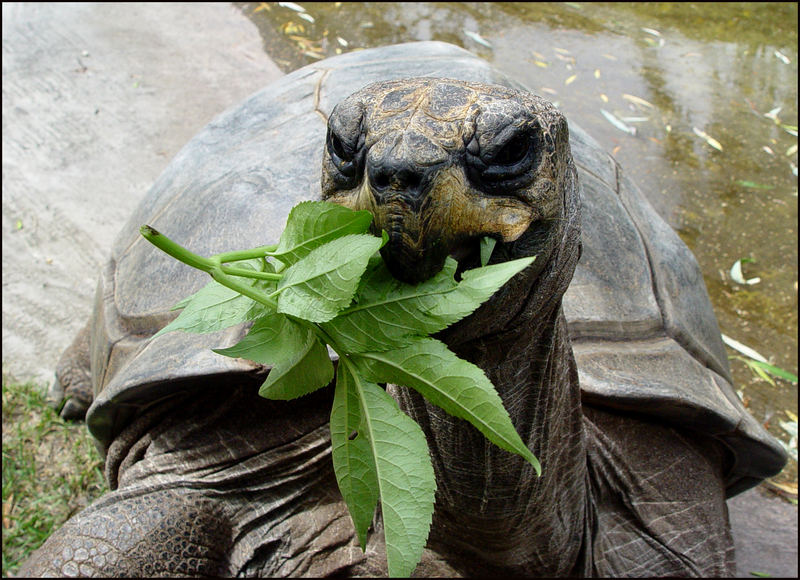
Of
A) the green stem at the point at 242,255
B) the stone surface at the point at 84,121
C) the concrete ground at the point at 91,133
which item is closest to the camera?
the green stem at the point at 242,255

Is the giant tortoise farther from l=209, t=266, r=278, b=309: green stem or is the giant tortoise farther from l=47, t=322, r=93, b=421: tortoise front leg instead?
l=47, t=322, r=93, b=421: tortoise front leg

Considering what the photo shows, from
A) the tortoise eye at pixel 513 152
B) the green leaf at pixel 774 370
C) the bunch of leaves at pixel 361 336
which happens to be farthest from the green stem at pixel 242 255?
the green leaf at pixel 774 370

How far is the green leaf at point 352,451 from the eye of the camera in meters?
1.24

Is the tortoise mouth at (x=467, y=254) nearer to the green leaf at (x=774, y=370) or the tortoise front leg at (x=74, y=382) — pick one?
the tortoise front leg at (x=74, y=382)

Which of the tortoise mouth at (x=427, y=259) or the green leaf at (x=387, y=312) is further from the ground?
the tortoise mouth at (x=427, y=259)

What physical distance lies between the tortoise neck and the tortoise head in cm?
22

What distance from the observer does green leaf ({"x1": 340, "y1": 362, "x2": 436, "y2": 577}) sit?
120 cm

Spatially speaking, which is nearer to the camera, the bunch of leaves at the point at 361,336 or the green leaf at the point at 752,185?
the bunch of leaves at the point at 361,336

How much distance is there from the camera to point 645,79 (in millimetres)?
6008

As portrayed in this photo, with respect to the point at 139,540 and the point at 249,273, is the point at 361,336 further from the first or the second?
the point at 139,540

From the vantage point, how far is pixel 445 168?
1.04 metres

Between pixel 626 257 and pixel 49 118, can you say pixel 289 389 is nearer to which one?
pixel 626 257

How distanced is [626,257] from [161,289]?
1277 millimetres

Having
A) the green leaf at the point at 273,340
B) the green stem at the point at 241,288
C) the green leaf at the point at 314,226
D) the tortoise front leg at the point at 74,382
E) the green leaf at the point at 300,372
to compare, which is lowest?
the tortoise front leg at the point at 74,382
